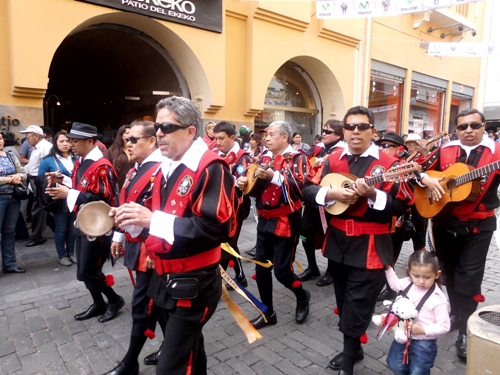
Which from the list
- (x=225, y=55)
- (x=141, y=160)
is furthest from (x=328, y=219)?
(x=225, y=55)

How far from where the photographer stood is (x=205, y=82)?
9703 mm

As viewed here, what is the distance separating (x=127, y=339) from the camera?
12.1ft

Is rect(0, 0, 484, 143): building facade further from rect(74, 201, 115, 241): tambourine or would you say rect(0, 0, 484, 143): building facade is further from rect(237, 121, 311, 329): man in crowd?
rect(237, 121, 311, 329): man in crowd

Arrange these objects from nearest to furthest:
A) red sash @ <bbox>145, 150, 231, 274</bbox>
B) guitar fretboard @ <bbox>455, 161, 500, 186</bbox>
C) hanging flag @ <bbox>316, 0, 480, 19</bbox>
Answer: red sash @ <bbox>145, 150, 231, 274</bbox>, guitar fretboard @ <bbox>455, 161, 500, 186</bbox>, hanging flag @ <bbox>316, 0, 480, 19</bbox>

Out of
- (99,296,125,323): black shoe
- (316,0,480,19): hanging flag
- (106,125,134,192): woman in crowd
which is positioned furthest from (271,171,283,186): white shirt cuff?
(316,0,480,19): hanging flag

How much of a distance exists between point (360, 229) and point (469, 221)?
4.21 ft

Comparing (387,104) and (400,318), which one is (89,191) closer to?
(400,318)

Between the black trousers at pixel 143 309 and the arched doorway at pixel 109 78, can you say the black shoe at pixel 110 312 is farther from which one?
the arched doorway at pixel 109 78

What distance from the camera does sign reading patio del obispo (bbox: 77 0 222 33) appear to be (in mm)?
8203

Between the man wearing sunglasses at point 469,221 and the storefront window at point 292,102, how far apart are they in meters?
8.96

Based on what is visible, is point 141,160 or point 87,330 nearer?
point 141,160

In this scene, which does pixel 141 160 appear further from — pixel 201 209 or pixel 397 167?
pixel 397 167

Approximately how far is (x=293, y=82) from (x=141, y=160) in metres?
11.2

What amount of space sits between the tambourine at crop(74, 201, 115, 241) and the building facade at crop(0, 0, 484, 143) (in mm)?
5543
